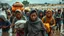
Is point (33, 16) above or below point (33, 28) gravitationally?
above

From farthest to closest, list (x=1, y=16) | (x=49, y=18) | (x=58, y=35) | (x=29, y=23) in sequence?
(x=58, y=35) → (x=49, y=18) → (x=1, y=16) → (x=29, y=23)

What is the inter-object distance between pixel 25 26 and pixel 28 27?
0.09 meters

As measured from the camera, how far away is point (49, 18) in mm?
9750

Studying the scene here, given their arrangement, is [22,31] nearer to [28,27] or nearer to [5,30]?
[28,27]

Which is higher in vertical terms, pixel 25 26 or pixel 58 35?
pixel 25 26

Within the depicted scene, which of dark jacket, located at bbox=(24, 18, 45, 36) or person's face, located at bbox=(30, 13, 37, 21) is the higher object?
person's face, located at bbox=(30, 13, 37, 21)

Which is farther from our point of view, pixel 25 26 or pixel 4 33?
pixel 4 33

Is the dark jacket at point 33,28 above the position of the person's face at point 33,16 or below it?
below

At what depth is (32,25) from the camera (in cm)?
790

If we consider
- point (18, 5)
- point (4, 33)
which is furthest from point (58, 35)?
point (4, 33)

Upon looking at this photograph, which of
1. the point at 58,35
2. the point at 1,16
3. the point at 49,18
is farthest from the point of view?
the point at 58,35

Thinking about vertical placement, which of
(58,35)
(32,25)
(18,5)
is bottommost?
(58,35)

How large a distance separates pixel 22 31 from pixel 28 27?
0.37m

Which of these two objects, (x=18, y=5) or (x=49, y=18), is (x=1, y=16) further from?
(x=18, y=5)
